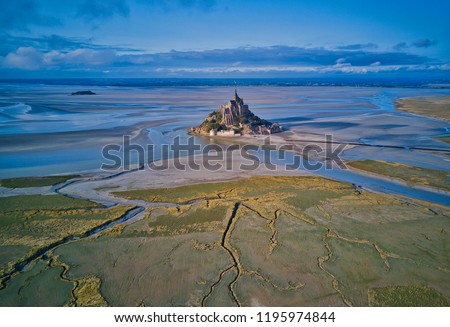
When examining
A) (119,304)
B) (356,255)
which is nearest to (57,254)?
(119,304)

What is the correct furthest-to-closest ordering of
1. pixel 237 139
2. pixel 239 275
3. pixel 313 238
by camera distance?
pixel 237 139 < pixel 313 238 < pixel 239 275

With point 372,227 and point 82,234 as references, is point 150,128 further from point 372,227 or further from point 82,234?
point 372,227

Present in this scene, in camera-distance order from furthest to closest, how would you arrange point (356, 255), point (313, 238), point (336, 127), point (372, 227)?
point (336, 127) → point (372, 227) → point (313, 238) → point (356, 255)

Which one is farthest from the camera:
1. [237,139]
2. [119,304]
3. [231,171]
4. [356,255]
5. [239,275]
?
[237,139]

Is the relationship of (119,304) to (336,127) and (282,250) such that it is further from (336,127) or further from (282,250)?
(336,127)

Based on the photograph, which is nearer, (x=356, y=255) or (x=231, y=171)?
(x=356, y=255)

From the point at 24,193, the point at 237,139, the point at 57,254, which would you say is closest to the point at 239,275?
the point at 57,254
